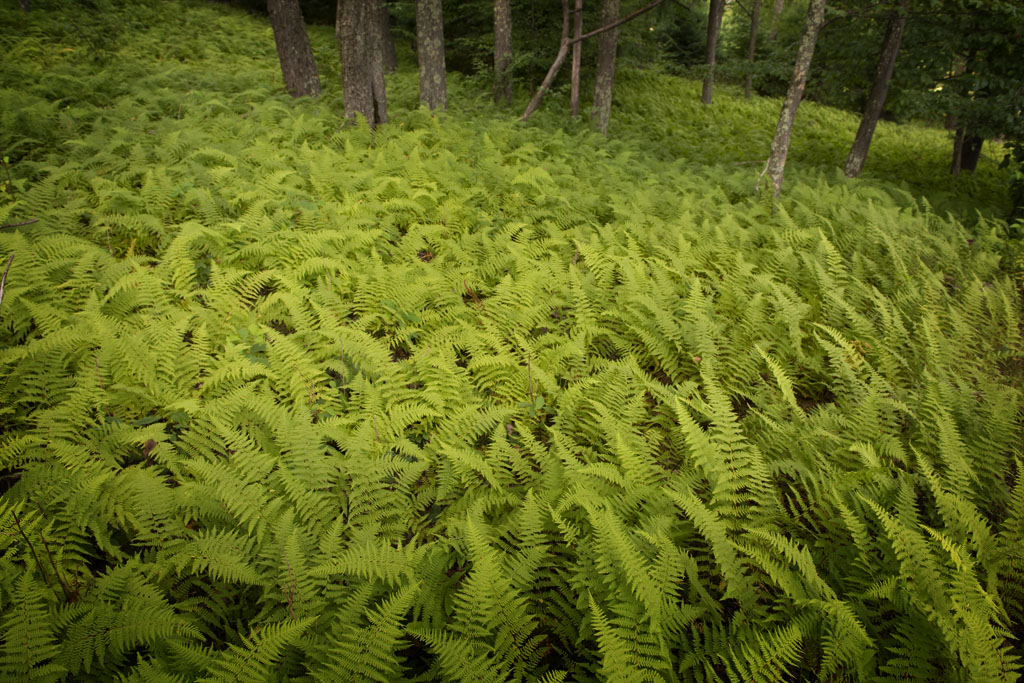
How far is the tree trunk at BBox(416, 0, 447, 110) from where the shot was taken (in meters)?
9.58

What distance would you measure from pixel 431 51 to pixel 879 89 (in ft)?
32.4

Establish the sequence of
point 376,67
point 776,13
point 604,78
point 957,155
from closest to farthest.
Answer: point 376,67, point 604,78, point 957,155, point 776,13

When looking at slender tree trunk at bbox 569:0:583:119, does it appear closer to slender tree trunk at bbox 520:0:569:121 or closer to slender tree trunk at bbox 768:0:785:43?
slender tree trunk at bbox 520:0:569:121

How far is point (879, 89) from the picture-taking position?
1051 cm

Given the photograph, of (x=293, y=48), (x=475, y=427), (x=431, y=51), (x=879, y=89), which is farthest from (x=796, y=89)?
(x=293, y=48)

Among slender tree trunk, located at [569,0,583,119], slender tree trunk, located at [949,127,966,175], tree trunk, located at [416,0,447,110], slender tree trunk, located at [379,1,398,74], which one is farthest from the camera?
slender tree trunk, located at [379,1,398,74]

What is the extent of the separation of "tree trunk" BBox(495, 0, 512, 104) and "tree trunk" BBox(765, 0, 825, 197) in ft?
22.2

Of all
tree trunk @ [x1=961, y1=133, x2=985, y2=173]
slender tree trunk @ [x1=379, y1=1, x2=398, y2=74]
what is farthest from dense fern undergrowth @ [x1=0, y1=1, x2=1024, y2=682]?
slender tree trunk @ [x1=379, y1=1, x2=398, y2=74]

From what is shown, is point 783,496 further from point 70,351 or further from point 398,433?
point 70,351

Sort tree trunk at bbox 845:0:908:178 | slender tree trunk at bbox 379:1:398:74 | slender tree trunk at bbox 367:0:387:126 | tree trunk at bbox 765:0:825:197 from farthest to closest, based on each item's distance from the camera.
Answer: slender tree trunk at bbox 379:1:398:74 < tree trunk at bbox 845:0:908:178 < slender tree trunk at bbox 367:0:387:126 < tree trunk at bbox 765:0:825:197

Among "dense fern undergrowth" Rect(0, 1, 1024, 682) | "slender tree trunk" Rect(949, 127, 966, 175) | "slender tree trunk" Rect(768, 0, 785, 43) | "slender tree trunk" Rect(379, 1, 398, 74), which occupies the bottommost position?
"dense fern undergrowth" Rect(0, 1, 1024, 682)

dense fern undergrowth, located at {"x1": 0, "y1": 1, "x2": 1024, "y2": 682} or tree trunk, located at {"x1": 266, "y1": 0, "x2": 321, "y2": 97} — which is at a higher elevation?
tree trunk, located at {"x1": 266, "y1": 0, "x2": 321, "y2": 97}

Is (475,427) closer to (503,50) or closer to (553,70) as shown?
(553,70)

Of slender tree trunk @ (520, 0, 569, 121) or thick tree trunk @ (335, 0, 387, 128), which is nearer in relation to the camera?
thick tree trunk @ (335, 0, 387, 128)
